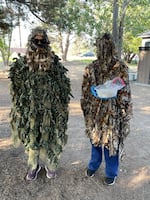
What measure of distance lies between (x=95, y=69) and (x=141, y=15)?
19.0 metres

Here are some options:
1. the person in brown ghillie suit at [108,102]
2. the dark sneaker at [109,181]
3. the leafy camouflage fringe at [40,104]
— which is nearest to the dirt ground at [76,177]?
the dark sneaker at [109,181]

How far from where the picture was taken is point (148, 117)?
5.98 meters

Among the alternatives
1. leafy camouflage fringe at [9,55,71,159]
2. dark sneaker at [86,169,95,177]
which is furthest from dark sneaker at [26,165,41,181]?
dark sneaker at [86,169,95,177]

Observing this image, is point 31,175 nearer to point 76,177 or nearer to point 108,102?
point 76,177

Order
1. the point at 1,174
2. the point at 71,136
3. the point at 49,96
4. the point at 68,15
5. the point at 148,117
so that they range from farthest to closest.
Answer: the point at 68,15 → the point at 148,117 → the point at 71,136 → the point at 1,174 → the point at 49,96

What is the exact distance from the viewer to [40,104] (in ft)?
8.96

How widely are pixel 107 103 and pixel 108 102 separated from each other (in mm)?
15

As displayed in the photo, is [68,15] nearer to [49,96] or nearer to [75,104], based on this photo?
[75,104]

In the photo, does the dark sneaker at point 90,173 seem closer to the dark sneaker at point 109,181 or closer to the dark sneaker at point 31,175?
the dark sneaker at point 109,181

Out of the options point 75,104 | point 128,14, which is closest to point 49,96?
point 75,104

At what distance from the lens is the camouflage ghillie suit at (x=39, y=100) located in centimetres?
264

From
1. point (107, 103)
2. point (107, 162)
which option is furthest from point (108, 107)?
point (107, 162)

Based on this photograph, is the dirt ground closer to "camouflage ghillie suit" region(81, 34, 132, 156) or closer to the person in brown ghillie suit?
the person in brown ghillie suit

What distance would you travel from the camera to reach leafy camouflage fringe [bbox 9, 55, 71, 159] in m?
2.68
